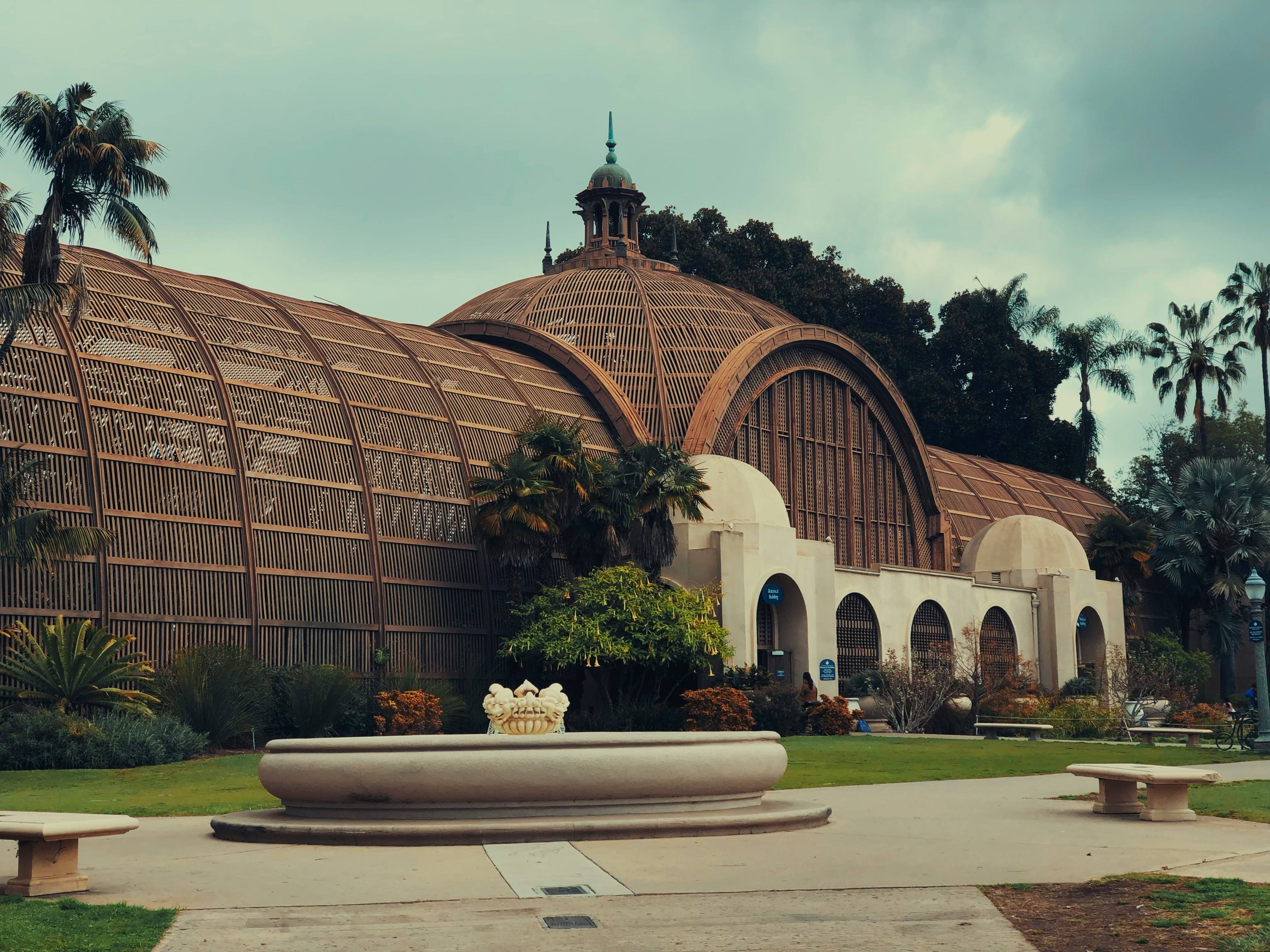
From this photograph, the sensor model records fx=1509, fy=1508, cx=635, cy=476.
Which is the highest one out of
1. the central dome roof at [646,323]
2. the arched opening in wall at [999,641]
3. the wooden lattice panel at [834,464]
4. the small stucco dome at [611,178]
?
the small stucco dome at [611,178]

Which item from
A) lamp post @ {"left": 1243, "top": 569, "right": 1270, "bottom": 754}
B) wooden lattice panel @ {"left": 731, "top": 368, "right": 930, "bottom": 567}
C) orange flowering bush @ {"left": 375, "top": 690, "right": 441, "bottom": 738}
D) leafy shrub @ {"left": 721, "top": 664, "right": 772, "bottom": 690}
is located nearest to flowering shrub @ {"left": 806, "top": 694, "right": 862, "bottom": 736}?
leafy shrub @ {"left": 721, "top": 664, "right": 772, "bottom": 690}

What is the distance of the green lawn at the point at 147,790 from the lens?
1803 cm

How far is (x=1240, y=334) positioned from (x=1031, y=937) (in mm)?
63569

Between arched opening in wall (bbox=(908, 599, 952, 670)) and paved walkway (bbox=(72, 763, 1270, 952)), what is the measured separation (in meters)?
26.8

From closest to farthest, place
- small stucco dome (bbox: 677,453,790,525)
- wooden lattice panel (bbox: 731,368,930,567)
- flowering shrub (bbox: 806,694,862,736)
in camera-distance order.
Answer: flowering shrub (bbox: 806,694,862,736) → small stucco dome (bbox: 677,453,790,525) → wooden lattice panel (bbox: 731,368,930,567)

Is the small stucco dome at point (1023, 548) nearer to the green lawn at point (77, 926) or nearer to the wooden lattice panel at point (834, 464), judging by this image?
the wooden lattice panel at point (834, 464)

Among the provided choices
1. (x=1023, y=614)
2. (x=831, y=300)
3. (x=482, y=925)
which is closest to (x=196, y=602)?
(x=482, y=925)

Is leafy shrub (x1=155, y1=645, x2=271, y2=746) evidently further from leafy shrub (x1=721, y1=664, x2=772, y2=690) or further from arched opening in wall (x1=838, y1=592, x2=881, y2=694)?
arched opening in wall (x1=838, y1=592, x2=881, y2=694)

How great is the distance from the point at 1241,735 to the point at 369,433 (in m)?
19.7

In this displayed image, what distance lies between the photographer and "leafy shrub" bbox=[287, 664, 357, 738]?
1155 inches

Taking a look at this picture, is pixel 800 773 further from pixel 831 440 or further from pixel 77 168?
pixel 831 440

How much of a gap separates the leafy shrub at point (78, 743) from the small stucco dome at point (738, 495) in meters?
16.3

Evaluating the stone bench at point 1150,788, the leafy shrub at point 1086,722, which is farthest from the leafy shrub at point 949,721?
the stone bench at point 1150,788

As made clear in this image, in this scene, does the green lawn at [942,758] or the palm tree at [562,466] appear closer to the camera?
the green lawn at [942,758]
